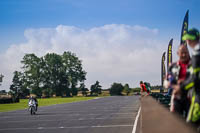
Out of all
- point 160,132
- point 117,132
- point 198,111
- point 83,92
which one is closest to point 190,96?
point 198,111

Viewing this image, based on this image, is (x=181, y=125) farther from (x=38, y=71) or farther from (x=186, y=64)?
(x=38, y=71)

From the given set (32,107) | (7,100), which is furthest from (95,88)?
(32,107)

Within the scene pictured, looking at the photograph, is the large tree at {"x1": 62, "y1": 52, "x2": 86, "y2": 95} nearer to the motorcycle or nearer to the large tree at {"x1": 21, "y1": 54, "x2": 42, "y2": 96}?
the large tree at {"x1": 21, "y1": 54, "x2": 42, "y2": 96}

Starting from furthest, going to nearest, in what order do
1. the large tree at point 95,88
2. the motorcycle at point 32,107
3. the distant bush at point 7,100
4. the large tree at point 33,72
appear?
1. the large tree at point 95,88
2. the large tree at point 33,72
3. the distant bush at point 7,100
4. the motorcycle at point 32,107

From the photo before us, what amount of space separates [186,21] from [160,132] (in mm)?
19006

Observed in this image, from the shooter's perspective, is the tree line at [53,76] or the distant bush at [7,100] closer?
the distant bush at [7,100]

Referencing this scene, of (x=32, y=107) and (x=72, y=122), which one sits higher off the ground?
(x=32, y=107)

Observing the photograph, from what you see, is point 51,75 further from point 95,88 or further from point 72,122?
point 72,122

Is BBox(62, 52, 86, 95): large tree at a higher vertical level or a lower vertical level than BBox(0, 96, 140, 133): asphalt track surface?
higher

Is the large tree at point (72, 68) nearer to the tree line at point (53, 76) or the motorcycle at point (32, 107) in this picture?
the tree line at point (53, 76)

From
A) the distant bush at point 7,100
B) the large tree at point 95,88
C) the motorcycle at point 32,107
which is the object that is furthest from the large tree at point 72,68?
the motorcycle at point 32,107

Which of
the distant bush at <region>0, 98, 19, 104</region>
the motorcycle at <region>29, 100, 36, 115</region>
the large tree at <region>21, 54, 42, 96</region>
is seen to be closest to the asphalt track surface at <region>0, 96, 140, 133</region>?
the motorcycle at <region>29, 100, 36, 115</region>

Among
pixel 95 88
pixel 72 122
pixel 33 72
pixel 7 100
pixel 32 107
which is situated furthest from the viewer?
pixel 95 88

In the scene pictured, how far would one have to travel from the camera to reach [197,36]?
365 cm
